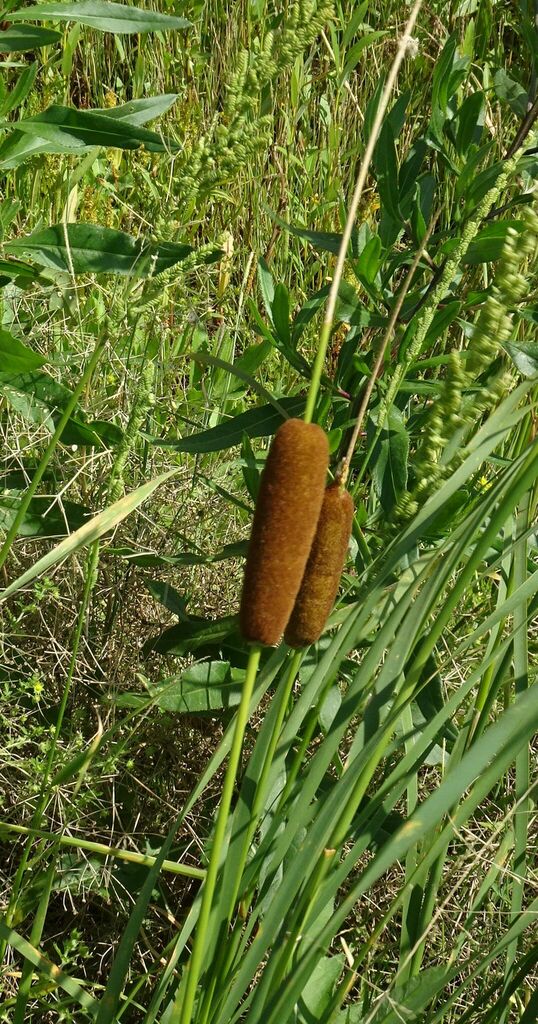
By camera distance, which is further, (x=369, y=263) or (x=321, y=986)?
(x=369, y=263)

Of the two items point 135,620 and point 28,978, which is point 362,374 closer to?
point 135,620

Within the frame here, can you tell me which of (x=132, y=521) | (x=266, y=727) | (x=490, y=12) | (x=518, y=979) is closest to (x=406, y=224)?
(x=132, y=521)

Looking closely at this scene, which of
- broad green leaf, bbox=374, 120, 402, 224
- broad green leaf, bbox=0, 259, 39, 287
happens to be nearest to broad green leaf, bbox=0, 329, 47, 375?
broad green leaf, bbox=0, 259, 39, 287

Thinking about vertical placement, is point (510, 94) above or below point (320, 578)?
above

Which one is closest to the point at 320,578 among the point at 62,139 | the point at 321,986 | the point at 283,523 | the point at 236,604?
the point at 283,523

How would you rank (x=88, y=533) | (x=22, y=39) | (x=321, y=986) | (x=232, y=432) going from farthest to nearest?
(x=232, y=432), (x=22, y=39), (x=321, y=986), (x=88, y=533)

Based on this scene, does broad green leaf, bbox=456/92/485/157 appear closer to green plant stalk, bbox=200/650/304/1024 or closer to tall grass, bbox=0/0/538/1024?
tall grass, bbox=0/0/538/1024

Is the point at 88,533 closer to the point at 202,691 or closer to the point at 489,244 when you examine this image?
the point at 202,691
